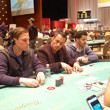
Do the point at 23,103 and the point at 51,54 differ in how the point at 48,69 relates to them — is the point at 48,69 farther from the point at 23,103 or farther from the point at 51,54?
the point at 23,103

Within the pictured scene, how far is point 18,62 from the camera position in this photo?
6.44ft

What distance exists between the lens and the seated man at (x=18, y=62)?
168cm

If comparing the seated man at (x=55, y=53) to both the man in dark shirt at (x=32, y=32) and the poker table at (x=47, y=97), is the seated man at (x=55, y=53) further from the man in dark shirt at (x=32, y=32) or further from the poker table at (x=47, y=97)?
the man in dark shirt at (x=32, y=32)

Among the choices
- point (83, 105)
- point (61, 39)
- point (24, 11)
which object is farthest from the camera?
point (24, 11)

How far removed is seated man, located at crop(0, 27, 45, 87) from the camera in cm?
168

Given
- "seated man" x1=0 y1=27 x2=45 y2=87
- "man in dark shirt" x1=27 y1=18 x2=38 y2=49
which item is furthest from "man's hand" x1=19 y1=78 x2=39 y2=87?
"man in dark shirt" x1=27 y1=18 x2=38 y2=49

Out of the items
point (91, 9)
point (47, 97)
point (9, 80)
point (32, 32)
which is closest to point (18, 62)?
point (9, 80)

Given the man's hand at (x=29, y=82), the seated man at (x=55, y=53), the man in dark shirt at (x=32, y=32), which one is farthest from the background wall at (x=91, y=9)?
the man's hand at (x=29, y=82)

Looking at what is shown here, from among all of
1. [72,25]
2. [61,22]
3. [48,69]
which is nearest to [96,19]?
[72,25]

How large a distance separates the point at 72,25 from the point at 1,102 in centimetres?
1675

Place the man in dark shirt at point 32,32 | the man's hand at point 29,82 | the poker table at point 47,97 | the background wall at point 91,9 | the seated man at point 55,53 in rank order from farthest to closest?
the background wall at point 91,9, the man in dark shirt at point 32,32, the seated man at point 55,53, the man's hand at point 29,82, the poker table at point 47,97

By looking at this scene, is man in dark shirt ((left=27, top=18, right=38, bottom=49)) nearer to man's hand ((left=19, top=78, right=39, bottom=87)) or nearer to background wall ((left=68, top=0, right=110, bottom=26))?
man's hand ((left=19, top=78, right=39, bottom=87))

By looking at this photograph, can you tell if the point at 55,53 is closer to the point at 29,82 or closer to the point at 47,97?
the point at 29,82

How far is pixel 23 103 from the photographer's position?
4.22 feet
